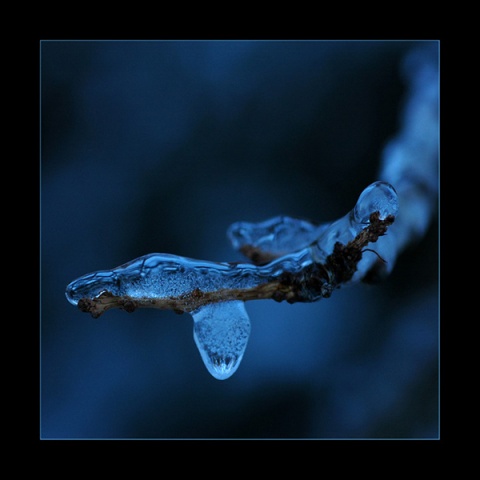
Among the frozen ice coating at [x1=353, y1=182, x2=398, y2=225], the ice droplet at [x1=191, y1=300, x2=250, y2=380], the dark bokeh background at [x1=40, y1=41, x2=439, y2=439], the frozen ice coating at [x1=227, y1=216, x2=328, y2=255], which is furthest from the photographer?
the dark bokeh background at [x1=40, y1=41, x2=439, y2=439]

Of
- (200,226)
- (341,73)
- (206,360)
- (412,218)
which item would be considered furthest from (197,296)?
(341,73)

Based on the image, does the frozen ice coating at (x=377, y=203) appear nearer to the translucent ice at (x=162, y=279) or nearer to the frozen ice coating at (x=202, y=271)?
the frozen ice coating at (x=202, y=271)

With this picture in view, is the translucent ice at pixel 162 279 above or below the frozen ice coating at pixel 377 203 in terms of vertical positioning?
below

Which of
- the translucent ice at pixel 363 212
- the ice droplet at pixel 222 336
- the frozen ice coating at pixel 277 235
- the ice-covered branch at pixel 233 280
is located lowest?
the ice droplet at pixel 222 336

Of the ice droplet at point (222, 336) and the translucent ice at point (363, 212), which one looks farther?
the ice droplet at point (222, 336)

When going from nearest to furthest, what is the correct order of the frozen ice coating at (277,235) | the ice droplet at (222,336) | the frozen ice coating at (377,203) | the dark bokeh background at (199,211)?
the frozen ice coating at (377,203) < the ice droplet at (222,336) < the frozen ice coating at (277,235) < the dark bokeh background at (199,211)

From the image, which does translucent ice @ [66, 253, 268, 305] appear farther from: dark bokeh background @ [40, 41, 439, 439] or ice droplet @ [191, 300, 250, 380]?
dark bokeh background @ [40, 41, 439, 439]

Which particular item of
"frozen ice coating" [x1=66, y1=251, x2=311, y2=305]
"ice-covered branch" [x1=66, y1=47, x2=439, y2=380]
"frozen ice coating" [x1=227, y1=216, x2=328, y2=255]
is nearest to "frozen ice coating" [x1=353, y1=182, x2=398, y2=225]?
"ice-covered branch" [x1=66, y1=47, x2=439, y2=380]

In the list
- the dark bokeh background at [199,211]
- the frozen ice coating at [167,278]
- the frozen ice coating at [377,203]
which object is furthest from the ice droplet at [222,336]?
the dark bokeh background at [199,211]
